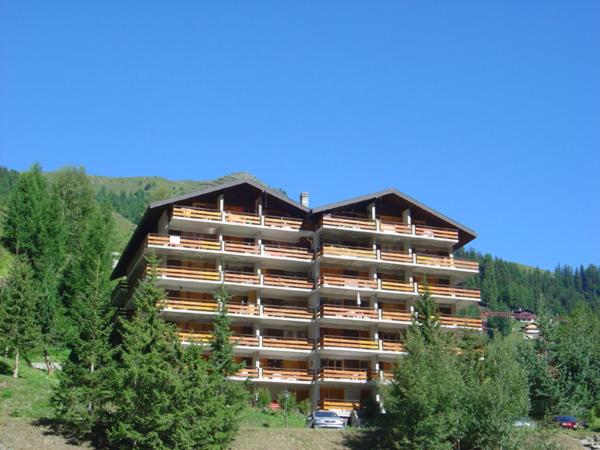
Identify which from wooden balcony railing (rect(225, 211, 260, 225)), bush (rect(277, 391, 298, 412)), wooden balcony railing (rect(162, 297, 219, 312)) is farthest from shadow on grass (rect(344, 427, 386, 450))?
wooden balcony railing (rect(225, 211, 260, 225))

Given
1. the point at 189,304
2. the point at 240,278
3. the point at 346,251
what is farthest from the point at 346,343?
the point at 189,304

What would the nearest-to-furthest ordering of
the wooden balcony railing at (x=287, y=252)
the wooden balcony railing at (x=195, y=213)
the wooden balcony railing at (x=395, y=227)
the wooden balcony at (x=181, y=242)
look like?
the wooden balcony at (x=181, y=242)
the wooden balcony railing at (x=195, y=213)
the wooden balcony railing at (x=287, y=252)
the wooden balcony railing at (x=395, y=227)

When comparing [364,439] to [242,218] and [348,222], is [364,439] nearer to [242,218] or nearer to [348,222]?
[348,222]

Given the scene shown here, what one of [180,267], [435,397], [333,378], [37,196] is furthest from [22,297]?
[37,196]

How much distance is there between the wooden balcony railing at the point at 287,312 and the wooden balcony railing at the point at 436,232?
10.7 meters

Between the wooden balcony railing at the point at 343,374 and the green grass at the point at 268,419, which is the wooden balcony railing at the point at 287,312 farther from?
the green grass at the point at 268,419

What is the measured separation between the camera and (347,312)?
6347 centimetres

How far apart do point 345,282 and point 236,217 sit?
9.09 metres

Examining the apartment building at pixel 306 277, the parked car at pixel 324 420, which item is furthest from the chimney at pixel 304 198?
the parked car at pixel 324 420

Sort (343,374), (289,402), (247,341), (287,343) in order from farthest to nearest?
(287,343) < (343,374) < (247,341) < (289,402)

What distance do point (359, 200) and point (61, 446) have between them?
98.3ft

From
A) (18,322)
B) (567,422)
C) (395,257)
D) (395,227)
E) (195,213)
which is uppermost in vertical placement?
(195,213)

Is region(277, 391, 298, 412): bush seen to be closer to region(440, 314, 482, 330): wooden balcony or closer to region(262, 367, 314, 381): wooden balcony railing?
region(262, 367, 314, 381): wooden balcony railing

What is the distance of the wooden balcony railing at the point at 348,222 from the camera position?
65000 mm
